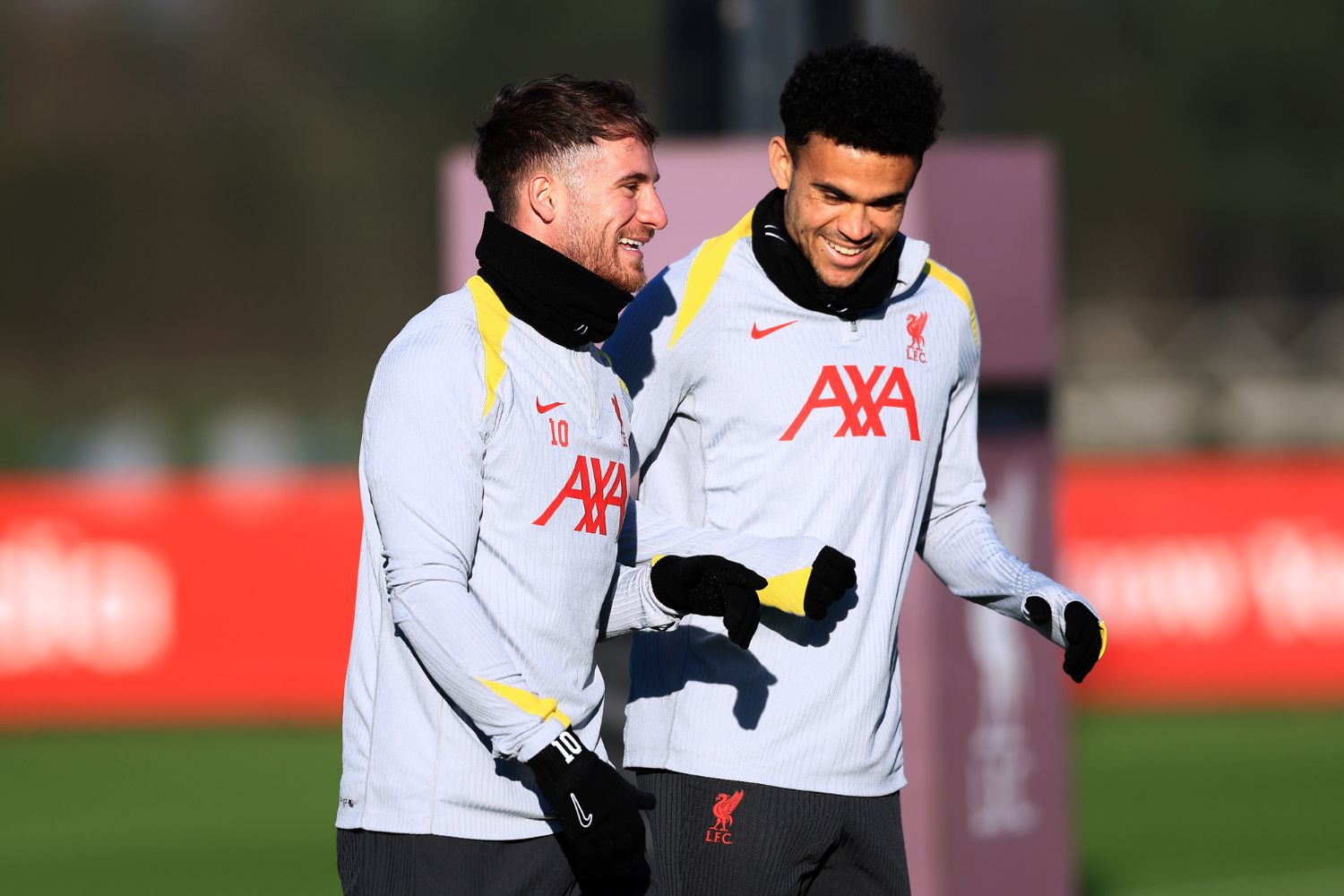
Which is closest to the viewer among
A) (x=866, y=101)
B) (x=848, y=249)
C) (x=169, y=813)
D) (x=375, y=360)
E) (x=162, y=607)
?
(x=866, y=101)

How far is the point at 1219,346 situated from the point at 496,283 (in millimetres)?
24129

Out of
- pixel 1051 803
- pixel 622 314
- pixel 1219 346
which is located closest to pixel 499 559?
pixel 622 314

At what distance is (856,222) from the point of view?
342 cm

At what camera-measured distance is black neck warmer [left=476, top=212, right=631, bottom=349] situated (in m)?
→ 3.02

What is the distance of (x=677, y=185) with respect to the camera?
526 cm

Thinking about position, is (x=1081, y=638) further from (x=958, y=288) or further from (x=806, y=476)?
(x=958, y=288)

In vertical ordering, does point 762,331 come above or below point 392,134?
below

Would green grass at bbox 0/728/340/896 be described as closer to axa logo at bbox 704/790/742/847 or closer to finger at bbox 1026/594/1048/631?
axa logo at bbox 704/790/742/847

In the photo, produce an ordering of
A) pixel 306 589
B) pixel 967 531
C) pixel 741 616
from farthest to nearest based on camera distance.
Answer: pixel 306 589
pixel 967 531
pixel 741 616

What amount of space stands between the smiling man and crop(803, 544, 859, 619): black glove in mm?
140

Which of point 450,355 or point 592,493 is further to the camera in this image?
point 592,493

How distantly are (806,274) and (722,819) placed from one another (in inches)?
40.3

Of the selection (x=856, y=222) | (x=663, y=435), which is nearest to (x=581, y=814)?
(x=663, y=435)

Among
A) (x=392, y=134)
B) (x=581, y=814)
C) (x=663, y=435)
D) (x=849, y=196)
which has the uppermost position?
(x=392, y=134)
